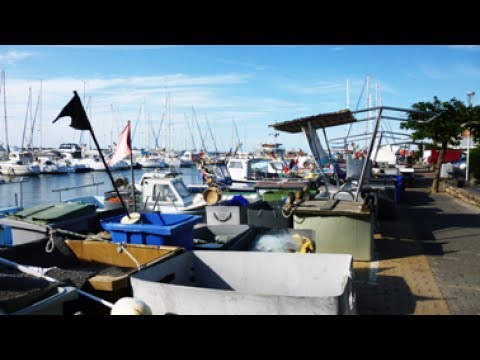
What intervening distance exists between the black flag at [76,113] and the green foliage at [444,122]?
16258 millimetres

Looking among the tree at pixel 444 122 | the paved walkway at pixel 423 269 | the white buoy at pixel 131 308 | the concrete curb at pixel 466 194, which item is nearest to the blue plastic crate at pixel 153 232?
the white buoy at pixel 131 308

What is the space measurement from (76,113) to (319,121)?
6046 mm

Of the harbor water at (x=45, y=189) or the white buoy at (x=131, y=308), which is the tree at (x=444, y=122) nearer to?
the harbor water at (x=45, y=189)

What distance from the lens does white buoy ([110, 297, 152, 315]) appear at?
386 centimetres

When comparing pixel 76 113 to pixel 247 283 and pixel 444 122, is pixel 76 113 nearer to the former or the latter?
pixel 247 283

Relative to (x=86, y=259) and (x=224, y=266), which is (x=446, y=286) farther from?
(x=86, y=259)

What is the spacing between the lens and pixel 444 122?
773 inches

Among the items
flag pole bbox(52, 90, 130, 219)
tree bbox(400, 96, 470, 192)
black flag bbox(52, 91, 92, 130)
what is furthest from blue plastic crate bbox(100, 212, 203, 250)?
tree bbox(400, 96, 470, 192)

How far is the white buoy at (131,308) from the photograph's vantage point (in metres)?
3.86

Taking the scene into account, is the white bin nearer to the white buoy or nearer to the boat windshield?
the white buoy

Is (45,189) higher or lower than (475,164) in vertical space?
lower

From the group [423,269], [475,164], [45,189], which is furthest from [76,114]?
[45,189]
